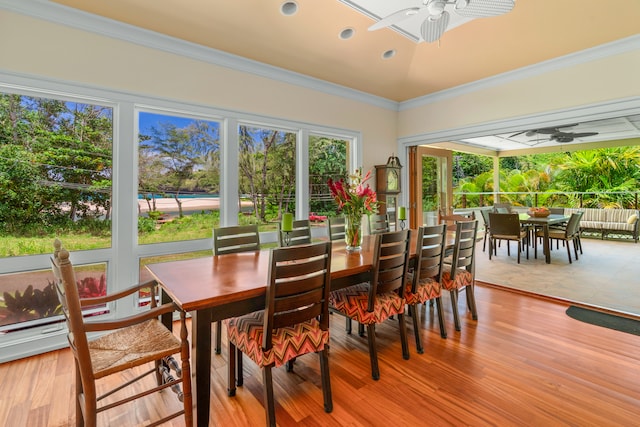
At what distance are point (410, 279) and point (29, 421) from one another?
8.85 feet

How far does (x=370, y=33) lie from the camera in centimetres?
351

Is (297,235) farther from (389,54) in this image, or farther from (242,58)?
(389,54)

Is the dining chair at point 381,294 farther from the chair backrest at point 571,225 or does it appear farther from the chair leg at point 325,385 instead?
the chair backrest at point 571,225

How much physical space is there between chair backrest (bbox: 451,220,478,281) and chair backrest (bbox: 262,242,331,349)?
1582mm

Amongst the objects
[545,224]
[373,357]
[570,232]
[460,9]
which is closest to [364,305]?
[373,357]

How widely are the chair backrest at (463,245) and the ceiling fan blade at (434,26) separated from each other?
1.61 meters

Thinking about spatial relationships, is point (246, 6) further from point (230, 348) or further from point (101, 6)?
point (230, 348)

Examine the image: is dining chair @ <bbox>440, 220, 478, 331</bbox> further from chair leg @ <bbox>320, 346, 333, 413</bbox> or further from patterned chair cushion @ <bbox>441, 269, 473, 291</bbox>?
chair leg @ <bbox>320, 346, 333, 413</bbox>

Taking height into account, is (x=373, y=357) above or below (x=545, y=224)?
below

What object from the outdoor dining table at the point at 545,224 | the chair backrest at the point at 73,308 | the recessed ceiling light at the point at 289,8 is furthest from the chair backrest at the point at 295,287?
the outdoor dining table at the point at 545,224

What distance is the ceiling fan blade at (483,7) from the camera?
211cm

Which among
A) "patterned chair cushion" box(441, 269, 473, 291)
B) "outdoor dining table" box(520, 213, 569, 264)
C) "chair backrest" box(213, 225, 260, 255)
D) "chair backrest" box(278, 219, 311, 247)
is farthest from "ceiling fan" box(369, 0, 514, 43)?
"outdoor dining table" box(520, 213, 569, 264)

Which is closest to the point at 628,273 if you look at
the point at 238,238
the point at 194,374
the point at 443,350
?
the point at 443,350

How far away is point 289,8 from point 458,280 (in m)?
3.02
